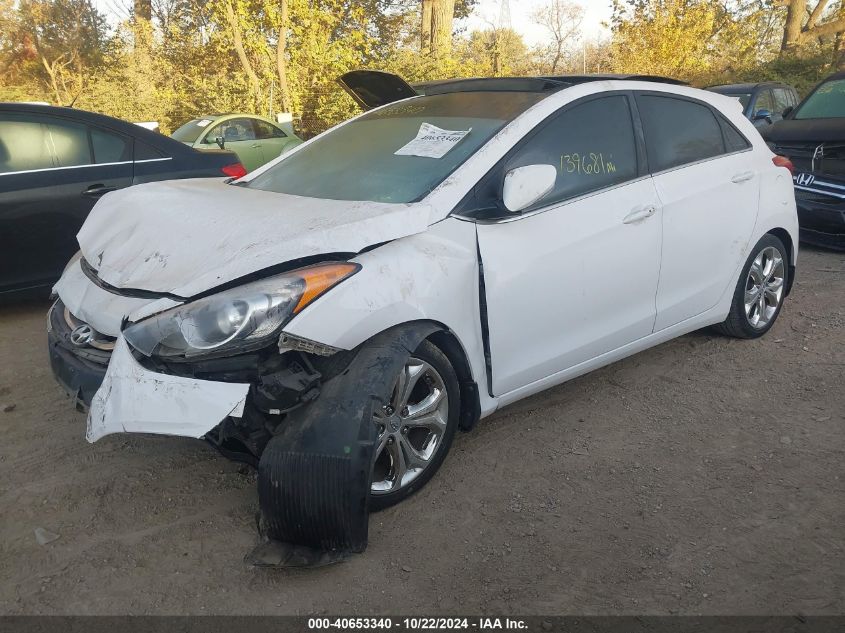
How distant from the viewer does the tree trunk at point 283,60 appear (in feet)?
51.9

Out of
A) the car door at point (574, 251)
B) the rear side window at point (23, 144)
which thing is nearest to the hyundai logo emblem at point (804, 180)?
the car door at point (574, 251)

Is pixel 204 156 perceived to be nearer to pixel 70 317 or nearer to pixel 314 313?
pixel 70 317

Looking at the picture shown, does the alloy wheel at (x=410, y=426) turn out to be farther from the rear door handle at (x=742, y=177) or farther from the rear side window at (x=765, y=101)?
the rear side window at (x=765, y=101)

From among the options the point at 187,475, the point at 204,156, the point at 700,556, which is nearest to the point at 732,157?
the point at 700,556

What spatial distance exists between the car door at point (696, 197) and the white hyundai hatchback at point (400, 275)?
2cm

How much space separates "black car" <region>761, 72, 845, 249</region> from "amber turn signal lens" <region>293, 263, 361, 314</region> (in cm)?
583

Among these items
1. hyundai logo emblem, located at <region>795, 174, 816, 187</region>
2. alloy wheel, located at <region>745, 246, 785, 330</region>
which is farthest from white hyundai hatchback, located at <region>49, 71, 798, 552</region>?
hyundai logo emblem, located at <region>795, 174, 816, 187</region>

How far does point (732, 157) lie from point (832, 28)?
67.0 ft

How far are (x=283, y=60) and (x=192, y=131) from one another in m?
5.11

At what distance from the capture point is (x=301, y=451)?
2.44m

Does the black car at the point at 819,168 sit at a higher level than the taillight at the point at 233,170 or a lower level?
lower

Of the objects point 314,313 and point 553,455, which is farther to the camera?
point 553,455

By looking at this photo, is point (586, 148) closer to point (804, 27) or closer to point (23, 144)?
point (23, 144)

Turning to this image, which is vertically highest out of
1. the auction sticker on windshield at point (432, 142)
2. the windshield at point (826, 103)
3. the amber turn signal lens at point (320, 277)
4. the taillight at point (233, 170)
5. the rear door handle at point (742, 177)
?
the auction sticker on windshield at point (432, 142)
